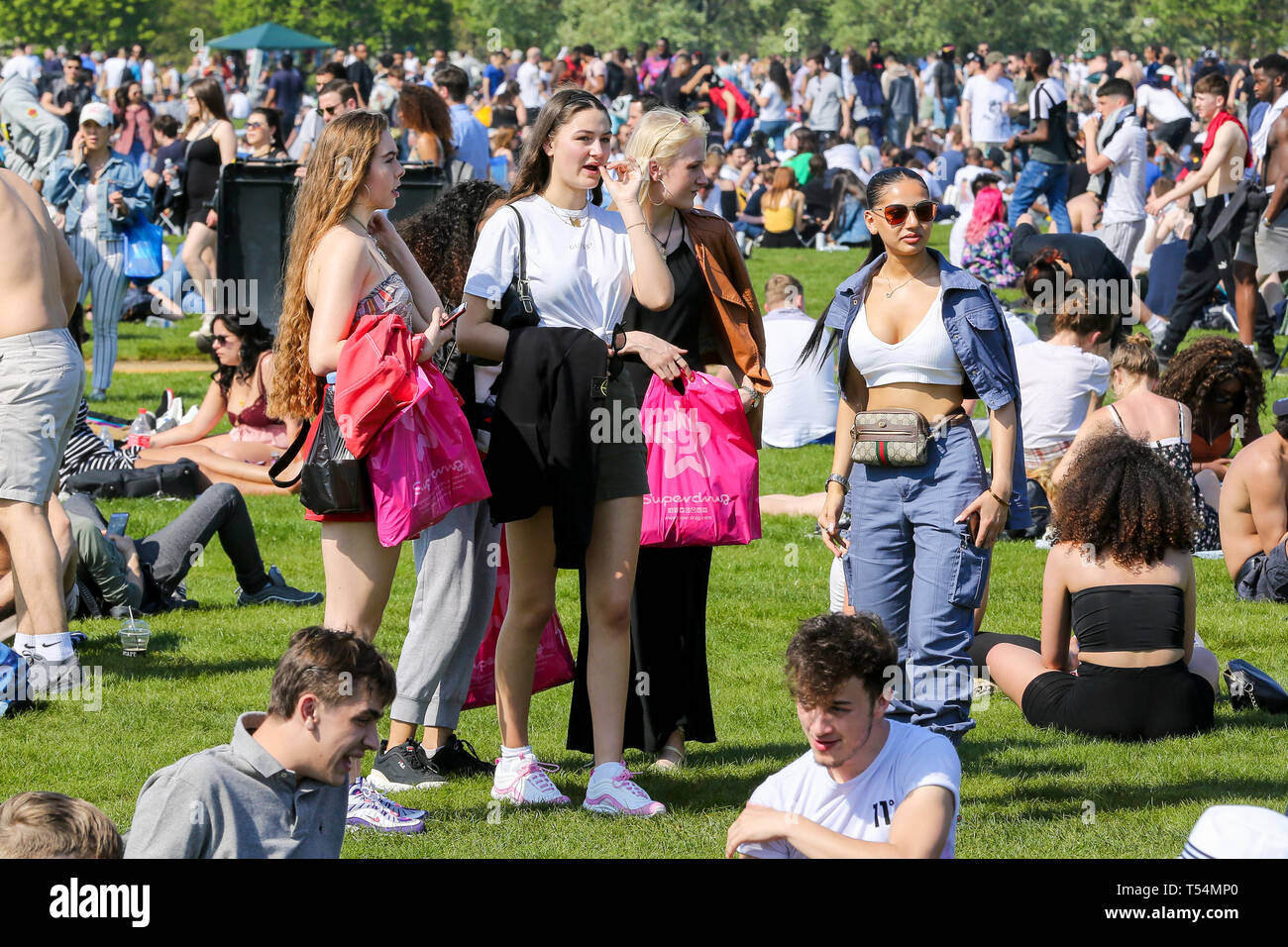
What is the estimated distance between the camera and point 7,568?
23.8 feet

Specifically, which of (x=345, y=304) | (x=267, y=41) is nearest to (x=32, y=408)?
(x=345, y=304)

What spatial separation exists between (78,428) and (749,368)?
18.9 ft

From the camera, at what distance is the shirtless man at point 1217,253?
531 inches

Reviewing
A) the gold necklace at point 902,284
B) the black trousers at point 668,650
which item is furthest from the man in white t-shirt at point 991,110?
the gold necklace at point 902,284

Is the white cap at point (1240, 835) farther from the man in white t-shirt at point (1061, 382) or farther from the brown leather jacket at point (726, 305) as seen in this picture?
the man in white t-shirt at point (1061, 382)

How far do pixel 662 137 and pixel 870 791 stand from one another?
2749mm

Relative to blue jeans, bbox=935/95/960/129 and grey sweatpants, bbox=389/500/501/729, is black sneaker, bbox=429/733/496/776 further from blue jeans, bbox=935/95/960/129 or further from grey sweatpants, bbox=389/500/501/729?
blue jeans, bbox=935/95/960/129

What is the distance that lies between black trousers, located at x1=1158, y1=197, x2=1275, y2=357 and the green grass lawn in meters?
5.18

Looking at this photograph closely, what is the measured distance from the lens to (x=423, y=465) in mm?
5062
